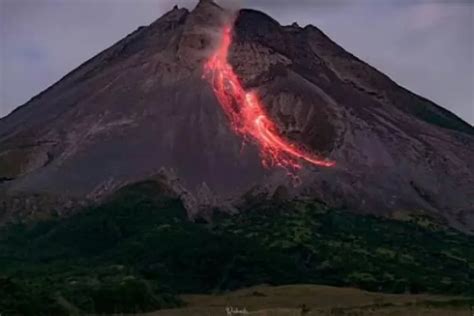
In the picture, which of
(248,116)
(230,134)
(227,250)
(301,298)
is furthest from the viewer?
(248,116)

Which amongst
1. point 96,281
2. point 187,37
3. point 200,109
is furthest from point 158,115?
point 96,281

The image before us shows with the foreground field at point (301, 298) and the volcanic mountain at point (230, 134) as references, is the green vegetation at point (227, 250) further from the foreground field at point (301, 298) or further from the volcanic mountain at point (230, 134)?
the volcanic mountain at point (230, 134)

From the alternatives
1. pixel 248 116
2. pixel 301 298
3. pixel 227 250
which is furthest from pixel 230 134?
pixel 301 298

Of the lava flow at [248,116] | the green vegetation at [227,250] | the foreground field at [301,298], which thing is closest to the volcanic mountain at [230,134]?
the lava flow at [248,116]

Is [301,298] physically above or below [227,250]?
below

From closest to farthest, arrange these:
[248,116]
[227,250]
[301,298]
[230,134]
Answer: [301,298] < [227,250] < [230,134] < [248,116]

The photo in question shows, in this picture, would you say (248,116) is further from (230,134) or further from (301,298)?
(301,298)
